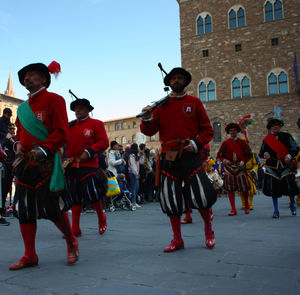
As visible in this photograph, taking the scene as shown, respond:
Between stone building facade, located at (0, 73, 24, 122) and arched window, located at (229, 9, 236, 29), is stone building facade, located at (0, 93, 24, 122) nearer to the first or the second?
stone building facade, located at (0, 73, 24, 122)

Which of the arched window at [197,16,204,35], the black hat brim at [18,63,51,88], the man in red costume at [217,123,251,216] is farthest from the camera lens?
the arched window at [197,16,204,35]

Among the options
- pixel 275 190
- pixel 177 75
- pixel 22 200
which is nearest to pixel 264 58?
pixel 275 190

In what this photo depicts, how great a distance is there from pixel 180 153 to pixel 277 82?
26823mm

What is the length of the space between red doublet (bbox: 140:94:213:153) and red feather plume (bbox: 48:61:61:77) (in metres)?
1.13

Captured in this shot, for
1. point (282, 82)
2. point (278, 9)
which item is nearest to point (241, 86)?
point (282, 82)

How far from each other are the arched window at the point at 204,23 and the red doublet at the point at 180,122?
92.6 ft

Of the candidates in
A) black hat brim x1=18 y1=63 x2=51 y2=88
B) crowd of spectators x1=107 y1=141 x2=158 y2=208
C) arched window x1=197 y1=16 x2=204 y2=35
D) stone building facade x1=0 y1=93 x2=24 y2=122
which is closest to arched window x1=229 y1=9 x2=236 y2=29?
arched window x1=197 y1=16 x2=204 y2=35

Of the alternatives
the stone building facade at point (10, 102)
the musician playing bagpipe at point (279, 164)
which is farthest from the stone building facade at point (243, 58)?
the stone building facade at point (10, 102)

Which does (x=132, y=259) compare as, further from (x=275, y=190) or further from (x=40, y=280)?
(x=275, y=190)

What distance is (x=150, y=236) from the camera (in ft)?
15.4

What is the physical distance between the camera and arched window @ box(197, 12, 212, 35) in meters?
29.8

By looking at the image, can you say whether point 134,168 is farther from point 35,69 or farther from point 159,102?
point 35,69

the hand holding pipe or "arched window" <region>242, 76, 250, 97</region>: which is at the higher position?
"arched window" <region>242, 76, 250, 97</region>

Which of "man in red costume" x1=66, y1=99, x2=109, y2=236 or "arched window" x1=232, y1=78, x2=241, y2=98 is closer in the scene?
"man in red costume" x1=66, y1=99, x2=109, y2=236
